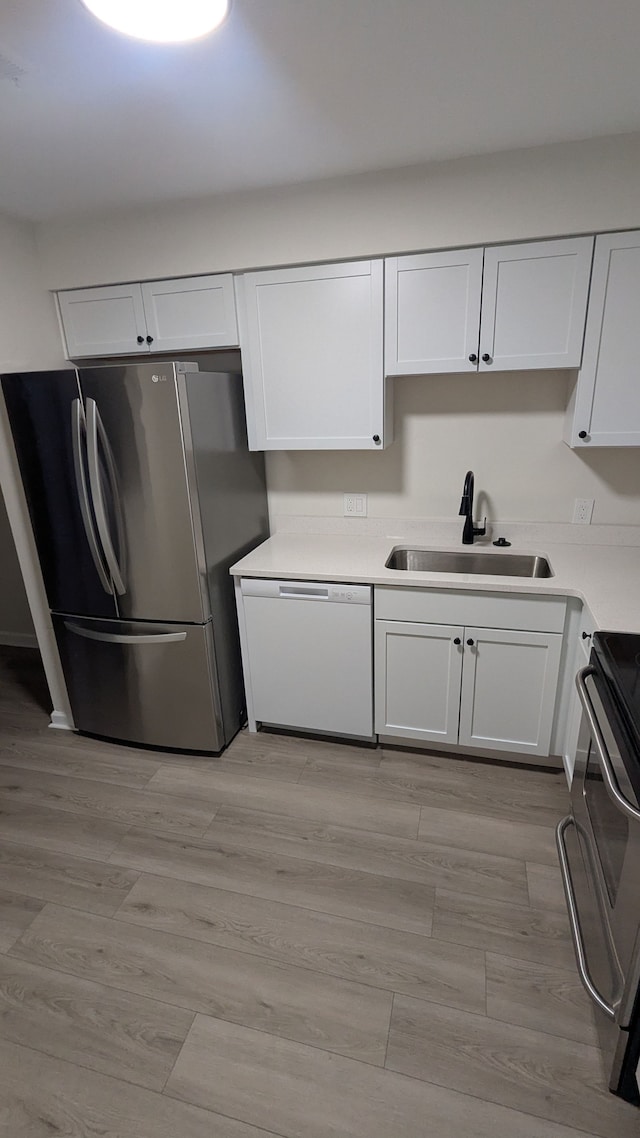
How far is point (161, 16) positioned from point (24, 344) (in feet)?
5.37

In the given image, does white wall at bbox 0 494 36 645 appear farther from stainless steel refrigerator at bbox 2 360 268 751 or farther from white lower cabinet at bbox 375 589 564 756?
white lower cabinet at bbox 375 589 564 756

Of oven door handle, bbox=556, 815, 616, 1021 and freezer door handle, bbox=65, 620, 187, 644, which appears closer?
oven door handle, bbox=556, 815, 616, 1021

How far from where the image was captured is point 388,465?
103 inches

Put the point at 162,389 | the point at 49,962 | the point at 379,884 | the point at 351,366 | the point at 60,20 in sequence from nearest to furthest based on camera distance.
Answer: the point at 60,20 < the point at 49,962 < the point at 379,884 < the point at 162,389 < the point at 351,366

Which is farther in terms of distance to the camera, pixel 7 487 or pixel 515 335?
pixel 7 487

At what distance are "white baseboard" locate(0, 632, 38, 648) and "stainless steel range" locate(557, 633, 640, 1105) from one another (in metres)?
3.51

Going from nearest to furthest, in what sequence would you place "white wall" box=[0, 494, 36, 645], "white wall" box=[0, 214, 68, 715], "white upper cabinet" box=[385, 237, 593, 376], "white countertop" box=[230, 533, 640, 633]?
"white countertop" box=[230, 533, 640, 633] → "white upper cabinet" box=[385, 237, 593, 376] → "white wall" box=[0, 214, 68, 715] → "white wall" box=[0, 494, 36, 645]

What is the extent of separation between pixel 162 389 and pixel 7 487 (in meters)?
Answer: 0.93

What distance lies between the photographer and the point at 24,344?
7.70ft

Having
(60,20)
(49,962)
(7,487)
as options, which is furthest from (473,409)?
(49,962)

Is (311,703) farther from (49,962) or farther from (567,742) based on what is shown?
(49,962)

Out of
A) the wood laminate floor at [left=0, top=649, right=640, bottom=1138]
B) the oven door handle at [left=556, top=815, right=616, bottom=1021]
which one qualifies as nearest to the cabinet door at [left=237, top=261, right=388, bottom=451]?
the wood laminate floor at [left=0, top=649, right=640, bottom=1138]

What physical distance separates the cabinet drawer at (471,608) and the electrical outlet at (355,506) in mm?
650

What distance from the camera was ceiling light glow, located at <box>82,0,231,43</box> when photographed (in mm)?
1020
